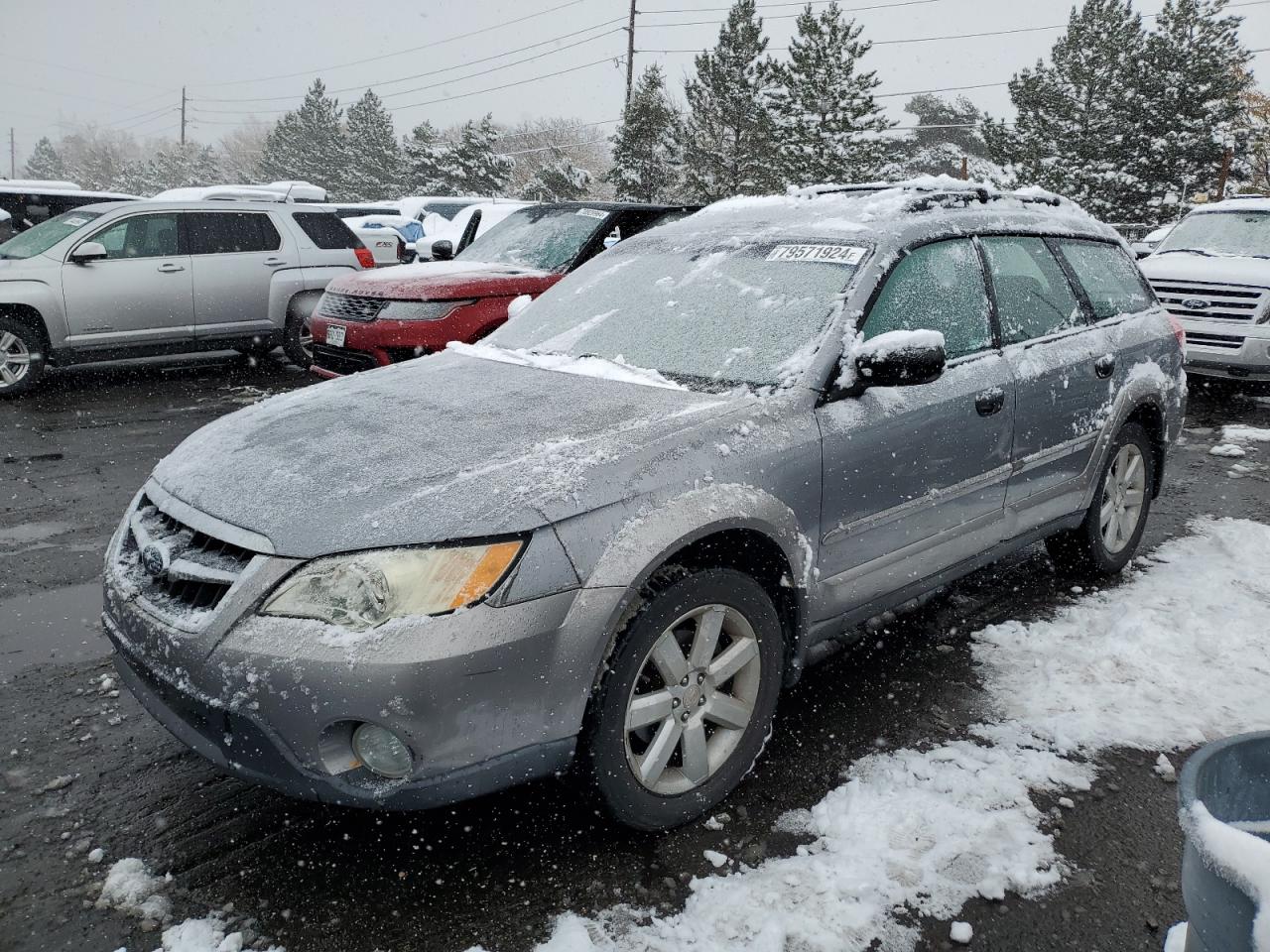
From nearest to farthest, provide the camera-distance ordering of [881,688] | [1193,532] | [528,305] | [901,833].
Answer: [901,833], [881,688], [528,305], [1193,532]

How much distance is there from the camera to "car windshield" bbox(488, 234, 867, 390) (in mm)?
3102

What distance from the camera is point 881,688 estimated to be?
352cm

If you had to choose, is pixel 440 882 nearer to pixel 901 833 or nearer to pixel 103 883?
pixel 103 883

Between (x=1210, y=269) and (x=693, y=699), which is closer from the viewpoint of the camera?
(x=693, y=699)

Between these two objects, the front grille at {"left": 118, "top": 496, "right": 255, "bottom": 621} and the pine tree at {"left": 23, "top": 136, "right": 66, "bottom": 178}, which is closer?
the front grille at {"left": 118, "top": 496, "right": 255, "bottom": 621}

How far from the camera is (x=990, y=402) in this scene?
3.45m

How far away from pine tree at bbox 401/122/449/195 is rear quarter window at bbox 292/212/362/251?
39.1 m

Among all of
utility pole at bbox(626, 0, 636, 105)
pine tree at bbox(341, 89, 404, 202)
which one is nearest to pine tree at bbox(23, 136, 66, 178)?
pine tree at bbox(341, 89, 404, 202)

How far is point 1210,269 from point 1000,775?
8634 mm

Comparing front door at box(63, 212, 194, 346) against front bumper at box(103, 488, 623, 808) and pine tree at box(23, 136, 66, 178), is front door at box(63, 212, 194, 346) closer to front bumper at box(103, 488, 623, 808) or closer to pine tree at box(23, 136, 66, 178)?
front bumper at box(103, 488, 623, 808)

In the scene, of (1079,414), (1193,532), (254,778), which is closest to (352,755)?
(254,778)

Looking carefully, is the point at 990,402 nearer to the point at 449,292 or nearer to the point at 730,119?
the point at 449,292

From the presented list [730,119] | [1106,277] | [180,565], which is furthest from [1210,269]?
[730,119]

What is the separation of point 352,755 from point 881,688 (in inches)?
80.5
